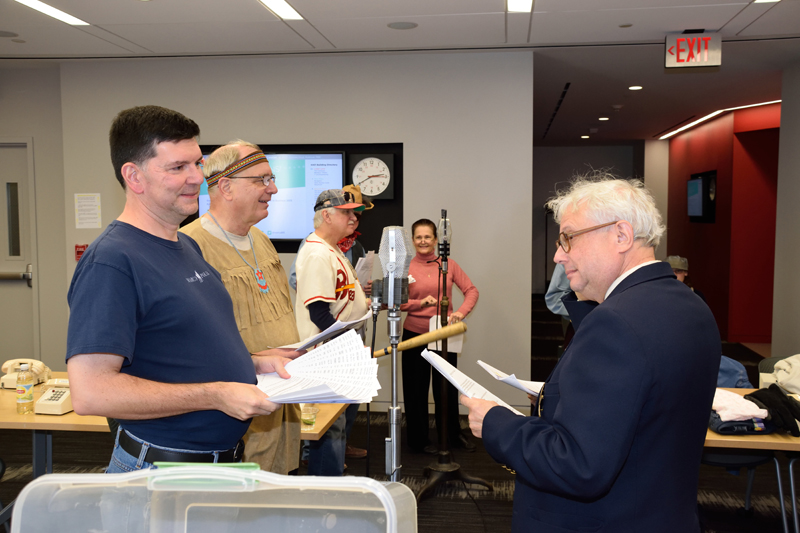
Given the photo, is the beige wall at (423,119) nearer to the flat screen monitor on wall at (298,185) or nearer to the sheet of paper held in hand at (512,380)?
the flat screen monitor on wall at (298,185)

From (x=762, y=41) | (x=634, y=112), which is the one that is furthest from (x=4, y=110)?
(x=634, y=112)

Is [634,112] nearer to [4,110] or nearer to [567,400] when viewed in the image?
[4,110]

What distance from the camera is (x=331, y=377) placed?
57.6 inches

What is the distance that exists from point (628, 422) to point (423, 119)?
4381 millimetres

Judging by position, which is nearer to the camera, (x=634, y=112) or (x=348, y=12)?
(x=348, y=12)

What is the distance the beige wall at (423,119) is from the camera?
5.19m

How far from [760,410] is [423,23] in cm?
321

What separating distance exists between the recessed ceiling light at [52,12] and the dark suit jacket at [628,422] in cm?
415

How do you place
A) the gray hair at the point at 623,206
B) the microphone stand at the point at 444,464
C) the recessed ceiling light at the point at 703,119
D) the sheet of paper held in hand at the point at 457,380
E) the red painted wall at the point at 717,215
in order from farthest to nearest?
1. the red painted wall at the point at 717,215
2. the recessed ceiling light at the point at 703,119
3. the microphone stand at the point at 444,464
4. the sheet of paper held in hand at the point at 457,380
5. the gray hair at the point at 623,206

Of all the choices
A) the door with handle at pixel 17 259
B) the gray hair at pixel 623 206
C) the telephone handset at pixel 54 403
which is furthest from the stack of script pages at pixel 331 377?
the door with handle at pixel 17 259

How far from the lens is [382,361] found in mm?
5281

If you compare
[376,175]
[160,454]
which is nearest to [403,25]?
[376,175]

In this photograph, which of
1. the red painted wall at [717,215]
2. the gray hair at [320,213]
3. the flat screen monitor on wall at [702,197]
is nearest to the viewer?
the gray hair at [320,213]

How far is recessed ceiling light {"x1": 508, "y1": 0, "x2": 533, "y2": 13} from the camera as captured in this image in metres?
3.84
